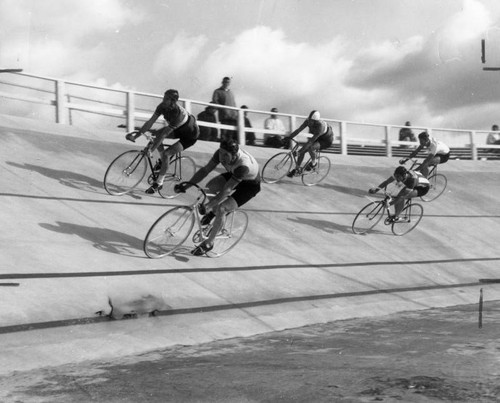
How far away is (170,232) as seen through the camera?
365 inches

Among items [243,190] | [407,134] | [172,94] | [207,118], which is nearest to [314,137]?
[207,118]

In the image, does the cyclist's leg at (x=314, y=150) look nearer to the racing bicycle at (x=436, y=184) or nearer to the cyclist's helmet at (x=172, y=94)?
the racing bicycle at (x=436, y=184)

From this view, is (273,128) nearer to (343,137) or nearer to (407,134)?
(343,137)

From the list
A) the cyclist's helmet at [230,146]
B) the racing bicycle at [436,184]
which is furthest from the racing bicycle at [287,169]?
the cyclist's helmet at [230,146]

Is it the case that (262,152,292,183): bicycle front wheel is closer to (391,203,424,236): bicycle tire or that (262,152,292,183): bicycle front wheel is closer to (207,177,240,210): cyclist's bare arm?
(391,203,424,236): bicycle tire

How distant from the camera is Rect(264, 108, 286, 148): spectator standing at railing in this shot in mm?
20812

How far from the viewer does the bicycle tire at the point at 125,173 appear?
1155 centimetres

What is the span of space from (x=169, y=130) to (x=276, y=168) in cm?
496

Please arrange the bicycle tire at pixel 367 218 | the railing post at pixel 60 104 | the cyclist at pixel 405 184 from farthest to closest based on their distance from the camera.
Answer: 1. the railing post at pixel 60 104
2. the cyclist at pixel 405 184
3. the bicycle tire at pixel 367 218

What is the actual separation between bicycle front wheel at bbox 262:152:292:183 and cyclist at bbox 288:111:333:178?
17 centimetres

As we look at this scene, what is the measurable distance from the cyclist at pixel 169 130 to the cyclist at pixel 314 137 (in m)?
4.32

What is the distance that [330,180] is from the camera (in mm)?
17688

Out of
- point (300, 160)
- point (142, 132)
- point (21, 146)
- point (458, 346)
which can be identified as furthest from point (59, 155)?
point (458, 346)

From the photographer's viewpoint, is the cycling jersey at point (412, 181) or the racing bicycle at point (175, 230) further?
the cycling jersey at point (412, 181)
